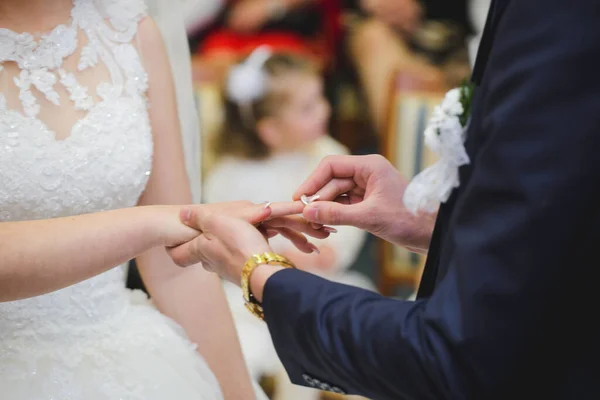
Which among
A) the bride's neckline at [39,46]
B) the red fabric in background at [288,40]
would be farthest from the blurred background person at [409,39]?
the bride's neckline at [39,46]

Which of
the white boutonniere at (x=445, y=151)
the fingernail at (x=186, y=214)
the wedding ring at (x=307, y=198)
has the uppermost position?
the white boutonniere at (x=445, y=151)

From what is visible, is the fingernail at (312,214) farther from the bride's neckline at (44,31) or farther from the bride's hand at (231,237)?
the bride's neckline at (44,31)

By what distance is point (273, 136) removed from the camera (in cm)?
290

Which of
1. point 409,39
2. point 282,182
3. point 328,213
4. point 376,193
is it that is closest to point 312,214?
point 328,213

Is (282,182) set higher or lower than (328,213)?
lower

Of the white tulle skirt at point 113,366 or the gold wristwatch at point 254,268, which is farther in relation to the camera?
the white tulle skirt at point 113,366

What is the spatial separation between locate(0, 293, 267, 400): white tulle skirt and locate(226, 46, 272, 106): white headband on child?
5.50 feet

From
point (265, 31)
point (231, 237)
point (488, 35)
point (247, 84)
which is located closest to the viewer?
point (488, 35)

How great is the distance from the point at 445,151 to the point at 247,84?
2.06 metres

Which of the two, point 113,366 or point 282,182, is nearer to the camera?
point 113,366

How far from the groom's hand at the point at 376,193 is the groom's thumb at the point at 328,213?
0.12 feet

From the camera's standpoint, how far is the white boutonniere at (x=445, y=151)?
888 mm

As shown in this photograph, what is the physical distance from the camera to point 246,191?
114 inches

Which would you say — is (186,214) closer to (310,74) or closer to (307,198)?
(307,198)
